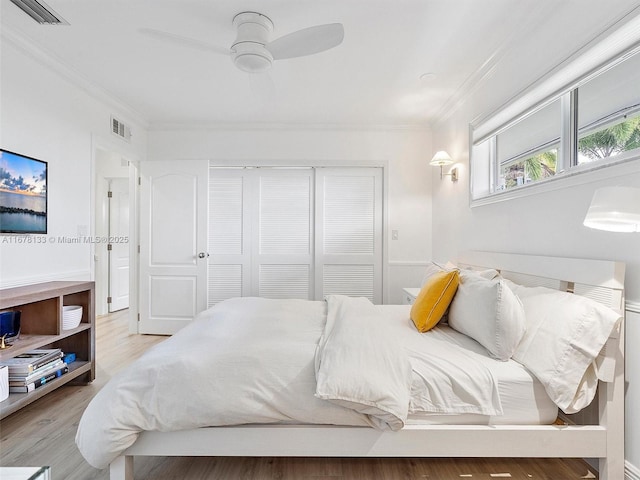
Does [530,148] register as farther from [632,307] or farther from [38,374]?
[38,374]

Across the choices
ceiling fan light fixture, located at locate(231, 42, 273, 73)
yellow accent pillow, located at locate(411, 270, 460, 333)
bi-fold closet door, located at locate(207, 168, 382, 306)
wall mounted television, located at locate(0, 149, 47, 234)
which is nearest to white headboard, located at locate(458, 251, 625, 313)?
yellow accent pillow, located at locate(411, 270, 460, 333)

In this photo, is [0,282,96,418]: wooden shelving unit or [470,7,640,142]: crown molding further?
[0,282,96,418]: wooden shelving unit

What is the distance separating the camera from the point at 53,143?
2760 mm

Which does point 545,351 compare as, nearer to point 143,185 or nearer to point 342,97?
point 342,97

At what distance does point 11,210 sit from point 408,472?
291cm

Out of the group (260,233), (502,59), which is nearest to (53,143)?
(260,233)

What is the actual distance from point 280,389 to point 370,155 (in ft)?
10.6

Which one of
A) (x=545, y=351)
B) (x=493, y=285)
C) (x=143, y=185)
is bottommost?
(x=545, y=351)

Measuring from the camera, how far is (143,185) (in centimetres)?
414

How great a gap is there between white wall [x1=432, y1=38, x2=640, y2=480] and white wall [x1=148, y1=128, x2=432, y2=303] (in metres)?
0.22

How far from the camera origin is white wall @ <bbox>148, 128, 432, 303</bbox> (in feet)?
13.9

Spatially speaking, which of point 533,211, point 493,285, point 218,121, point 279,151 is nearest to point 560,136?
point 533,211

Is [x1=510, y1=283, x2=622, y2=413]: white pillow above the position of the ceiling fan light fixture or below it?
below

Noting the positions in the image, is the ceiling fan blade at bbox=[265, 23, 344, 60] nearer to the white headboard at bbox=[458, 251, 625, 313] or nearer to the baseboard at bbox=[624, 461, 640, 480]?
the white headboard at bbox=[458, 251, 625, 313]
